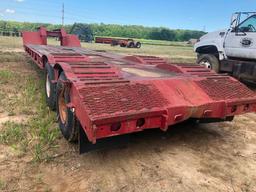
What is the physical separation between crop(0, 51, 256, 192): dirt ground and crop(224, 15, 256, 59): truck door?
12.6 ft

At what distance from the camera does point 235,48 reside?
827cm

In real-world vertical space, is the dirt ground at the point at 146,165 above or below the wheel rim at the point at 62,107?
below

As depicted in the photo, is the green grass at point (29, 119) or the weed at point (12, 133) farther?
the weed at point (12, 133)

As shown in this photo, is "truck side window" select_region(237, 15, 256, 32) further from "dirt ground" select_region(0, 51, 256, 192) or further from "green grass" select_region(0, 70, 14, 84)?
"green grass" select_region(0, 70, 14, 84)

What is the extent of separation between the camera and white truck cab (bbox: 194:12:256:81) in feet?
25.7

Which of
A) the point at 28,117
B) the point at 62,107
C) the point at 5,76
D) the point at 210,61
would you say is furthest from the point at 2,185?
the point at 210,61

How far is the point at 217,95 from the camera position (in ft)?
12.8

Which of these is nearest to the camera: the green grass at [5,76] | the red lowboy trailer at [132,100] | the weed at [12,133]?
the red lowboy trailer at [132,100]

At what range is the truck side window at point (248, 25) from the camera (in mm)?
7898

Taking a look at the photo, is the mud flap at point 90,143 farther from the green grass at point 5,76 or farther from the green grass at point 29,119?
the green grass at point 5,76

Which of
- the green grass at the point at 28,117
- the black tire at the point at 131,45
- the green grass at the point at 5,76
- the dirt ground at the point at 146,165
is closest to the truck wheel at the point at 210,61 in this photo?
the dirt ground at the point at 146,165

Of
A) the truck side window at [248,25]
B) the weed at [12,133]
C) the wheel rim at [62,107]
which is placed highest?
the truck side window at [248,25]

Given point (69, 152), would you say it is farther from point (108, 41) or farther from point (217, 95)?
point (108, 41)

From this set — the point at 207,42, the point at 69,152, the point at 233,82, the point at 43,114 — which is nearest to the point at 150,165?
the point at 69,152
